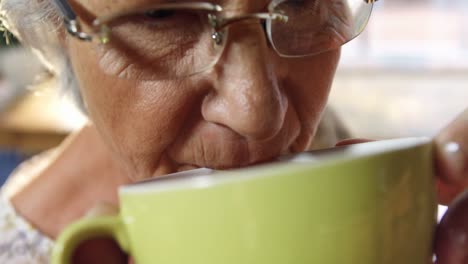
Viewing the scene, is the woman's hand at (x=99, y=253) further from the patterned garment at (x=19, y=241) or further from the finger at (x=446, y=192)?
the patterned garment at (x=19, y=241)

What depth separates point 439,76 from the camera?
7.55 feet

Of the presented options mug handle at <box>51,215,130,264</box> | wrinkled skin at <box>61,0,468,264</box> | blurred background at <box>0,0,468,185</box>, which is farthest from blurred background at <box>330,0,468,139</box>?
mug handle at <box>51,215,130,264</box>

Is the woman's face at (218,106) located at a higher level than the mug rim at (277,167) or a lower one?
lower

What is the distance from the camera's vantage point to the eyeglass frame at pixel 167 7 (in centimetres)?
56

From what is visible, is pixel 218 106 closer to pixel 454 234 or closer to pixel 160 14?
pixel 160 14

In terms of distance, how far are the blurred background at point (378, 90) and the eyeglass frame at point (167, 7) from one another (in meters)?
0.52

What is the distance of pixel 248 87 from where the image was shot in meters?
0.55

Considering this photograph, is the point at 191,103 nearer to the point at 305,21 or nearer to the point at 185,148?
the point at 185,148

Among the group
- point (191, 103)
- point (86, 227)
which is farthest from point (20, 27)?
point (86, 227)

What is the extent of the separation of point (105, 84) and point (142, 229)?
26cm

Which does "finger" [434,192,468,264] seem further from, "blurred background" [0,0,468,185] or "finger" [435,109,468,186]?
"blurred background" [0,0,468,185]

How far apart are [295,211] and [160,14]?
29 cm

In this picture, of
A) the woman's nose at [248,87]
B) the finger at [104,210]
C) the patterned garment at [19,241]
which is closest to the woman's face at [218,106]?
the woman's nose at [248,87]

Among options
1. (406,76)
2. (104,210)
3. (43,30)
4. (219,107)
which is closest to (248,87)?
(219,107)
